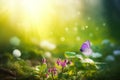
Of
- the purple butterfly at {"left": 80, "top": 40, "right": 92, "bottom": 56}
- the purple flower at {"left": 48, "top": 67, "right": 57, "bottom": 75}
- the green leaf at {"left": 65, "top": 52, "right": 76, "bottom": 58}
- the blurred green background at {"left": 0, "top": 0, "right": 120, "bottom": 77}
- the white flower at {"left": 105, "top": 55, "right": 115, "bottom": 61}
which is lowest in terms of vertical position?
the purple flower at {"left": 48, "top": 67, "right": 57, "bottom": 75}

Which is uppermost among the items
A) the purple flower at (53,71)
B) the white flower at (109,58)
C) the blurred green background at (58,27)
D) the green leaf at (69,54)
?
the blurred green background at (58,27)

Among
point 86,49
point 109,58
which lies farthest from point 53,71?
point 109,58

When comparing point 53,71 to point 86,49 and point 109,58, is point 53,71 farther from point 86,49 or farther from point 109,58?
point 109,58

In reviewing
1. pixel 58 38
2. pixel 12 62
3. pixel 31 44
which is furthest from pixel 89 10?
pixel 12 62

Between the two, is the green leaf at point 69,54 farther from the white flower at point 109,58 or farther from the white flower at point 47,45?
the white flower at point 109,58

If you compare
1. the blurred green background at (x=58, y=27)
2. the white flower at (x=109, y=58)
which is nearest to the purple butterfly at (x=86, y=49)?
the blurred green background at (x=58, y=27)

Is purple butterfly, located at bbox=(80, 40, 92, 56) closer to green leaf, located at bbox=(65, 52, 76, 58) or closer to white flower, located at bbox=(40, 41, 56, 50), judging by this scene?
green leaf, located at bbox=(65, 52, 76, 58)

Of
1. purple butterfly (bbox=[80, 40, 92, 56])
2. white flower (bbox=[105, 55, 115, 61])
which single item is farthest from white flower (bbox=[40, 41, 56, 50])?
white flower (bbox=[105, 55, 115, 61])

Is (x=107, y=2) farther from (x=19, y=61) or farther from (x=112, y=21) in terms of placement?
(x=19, y=61)
